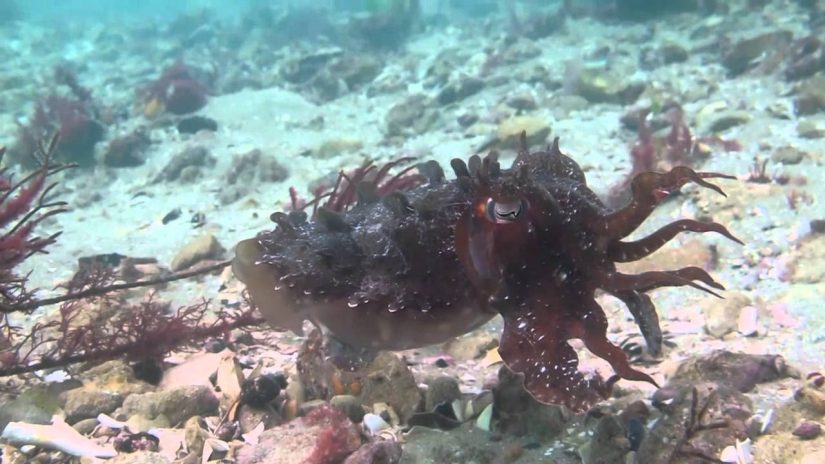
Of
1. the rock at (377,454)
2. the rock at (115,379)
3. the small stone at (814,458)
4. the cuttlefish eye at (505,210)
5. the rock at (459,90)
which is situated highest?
the cuttlefish eye at (505,210)

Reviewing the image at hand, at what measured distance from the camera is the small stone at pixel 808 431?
2.43 meters

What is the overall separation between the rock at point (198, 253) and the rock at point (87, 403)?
118 inches

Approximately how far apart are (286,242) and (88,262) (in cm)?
457

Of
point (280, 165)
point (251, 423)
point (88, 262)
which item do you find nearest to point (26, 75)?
point (280, 165)

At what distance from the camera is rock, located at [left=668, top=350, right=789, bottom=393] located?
294 cm

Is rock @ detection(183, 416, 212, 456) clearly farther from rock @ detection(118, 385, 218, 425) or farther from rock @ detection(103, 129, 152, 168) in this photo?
rock @ detection(103, 129, 152, 168)

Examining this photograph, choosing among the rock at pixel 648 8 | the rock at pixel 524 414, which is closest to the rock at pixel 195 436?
the rock at pixel 524 414

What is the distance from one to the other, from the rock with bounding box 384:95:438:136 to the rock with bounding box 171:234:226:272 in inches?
210

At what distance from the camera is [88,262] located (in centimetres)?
627

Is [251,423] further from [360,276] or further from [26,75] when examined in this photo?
[26,75]

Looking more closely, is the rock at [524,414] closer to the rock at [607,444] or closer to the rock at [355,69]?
the rock at [607,444]

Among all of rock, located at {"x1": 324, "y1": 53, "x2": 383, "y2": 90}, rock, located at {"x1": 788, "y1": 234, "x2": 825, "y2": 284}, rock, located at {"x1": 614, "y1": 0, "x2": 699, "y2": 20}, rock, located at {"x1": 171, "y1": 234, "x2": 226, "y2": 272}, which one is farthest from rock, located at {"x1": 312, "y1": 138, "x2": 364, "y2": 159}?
rock, located at {"x1": 614, "y1": 0, "x2": 699, "y2": 20}

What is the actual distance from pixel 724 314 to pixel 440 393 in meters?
2.25

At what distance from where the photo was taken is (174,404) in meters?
3.22
